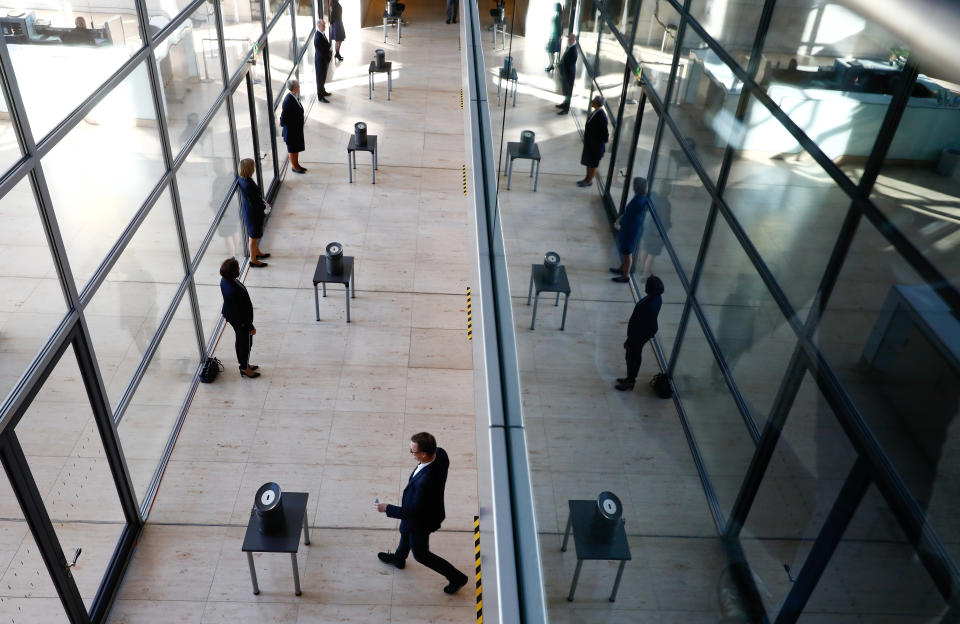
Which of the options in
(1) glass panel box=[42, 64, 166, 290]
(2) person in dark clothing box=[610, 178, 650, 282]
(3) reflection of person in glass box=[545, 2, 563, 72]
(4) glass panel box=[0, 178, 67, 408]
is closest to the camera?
(2) person in dark clothing box=[610, 178, 650, 282]

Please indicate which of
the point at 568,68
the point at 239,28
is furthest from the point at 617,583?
the point at 239,28

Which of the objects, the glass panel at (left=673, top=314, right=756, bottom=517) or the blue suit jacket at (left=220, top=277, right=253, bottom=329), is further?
the blue suit jacket at (left=220, top=277, right=253, bottom=329)

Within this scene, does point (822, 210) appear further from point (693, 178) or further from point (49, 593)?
point (49, 593)

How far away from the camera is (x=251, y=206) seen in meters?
11.6

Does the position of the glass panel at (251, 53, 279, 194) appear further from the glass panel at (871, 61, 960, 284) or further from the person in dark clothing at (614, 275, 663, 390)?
the glass panel at (871, 61, 960, 284)

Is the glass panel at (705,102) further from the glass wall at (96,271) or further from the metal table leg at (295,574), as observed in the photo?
the metal table leg at (295,574)

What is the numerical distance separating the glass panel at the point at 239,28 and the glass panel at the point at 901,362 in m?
11.4

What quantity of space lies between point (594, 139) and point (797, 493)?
82.1 inches

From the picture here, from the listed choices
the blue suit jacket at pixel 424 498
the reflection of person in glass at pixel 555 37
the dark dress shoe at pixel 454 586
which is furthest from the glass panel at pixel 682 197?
the dark dress shoe at pixel 454 586

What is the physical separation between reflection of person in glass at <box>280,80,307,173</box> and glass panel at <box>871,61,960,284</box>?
566 inches

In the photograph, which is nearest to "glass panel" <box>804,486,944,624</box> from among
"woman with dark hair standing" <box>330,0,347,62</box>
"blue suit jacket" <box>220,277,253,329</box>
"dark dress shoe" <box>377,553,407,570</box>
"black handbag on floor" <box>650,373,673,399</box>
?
"black handbag on floor" <box>650,373,673,399</box>

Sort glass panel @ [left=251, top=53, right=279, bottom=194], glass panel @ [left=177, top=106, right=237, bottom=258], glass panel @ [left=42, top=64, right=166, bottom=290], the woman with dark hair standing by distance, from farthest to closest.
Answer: the woman with dark hair standing < glass panel @ [left=251, top=53, right=279, bottom=194] < glass panel @ [left=177, top=106, right=237, bottom=258] < glass panel @ [left=42, top=64, right=166, bottom=290]

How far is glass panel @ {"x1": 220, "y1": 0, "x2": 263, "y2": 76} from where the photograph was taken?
10930 millimetres

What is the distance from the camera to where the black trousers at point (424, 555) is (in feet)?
23.6
